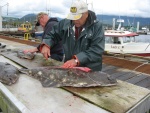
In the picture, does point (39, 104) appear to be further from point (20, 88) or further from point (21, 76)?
point (21, 76)

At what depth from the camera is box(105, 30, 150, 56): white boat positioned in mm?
18109

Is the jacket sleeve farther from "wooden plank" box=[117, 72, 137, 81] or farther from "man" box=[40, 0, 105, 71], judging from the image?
"wooden plank" box=[117, 72, 137, 81]

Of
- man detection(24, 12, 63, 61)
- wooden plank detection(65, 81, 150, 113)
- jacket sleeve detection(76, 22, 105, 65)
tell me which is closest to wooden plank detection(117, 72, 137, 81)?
man detection(24, 12, 63, 61)

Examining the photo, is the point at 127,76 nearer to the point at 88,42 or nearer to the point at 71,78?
the point at 88,42

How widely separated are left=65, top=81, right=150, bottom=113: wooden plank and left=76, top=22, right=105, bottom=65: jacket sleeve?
70cm

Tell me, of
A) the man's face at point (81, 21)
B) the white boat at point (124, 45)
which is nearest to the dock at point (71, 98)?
the man's face at point (81, 21)

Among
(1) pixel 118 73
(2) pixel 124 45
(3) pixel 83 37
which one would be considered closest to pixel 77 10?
(3) pixel 83 37

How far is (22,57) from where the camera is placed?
597 centimetres

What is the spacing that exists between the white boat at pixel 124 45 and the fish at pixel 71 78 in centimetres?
1417

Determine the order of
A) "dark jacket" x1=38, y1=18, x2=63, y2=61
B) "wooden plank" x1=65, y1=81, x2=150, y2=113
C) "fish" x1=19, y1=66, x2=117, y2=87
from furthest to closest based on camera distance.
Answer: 1. "dark jacket" x1=38, y1=18, x2=63, y2=61
2. "fish" x1=19, y1=66, x2=117, y2=87
3. "wooden plank" x1=65, y1=81, x2=150, y2=113

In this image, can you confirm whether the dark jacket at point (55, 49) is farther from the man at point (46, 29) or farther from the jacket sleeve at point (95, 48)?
the jacket sleeve at point (95, 48)

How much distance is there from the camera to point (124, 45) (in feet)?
59.8

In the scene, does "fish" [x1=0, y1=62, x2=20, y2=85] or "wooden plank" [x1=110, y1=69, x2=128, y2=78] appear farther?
"wooden plank" [x1=110, y1=69, x2=128, y2=78]

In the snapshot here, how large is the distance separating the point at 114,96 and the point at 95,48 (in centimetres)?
117
